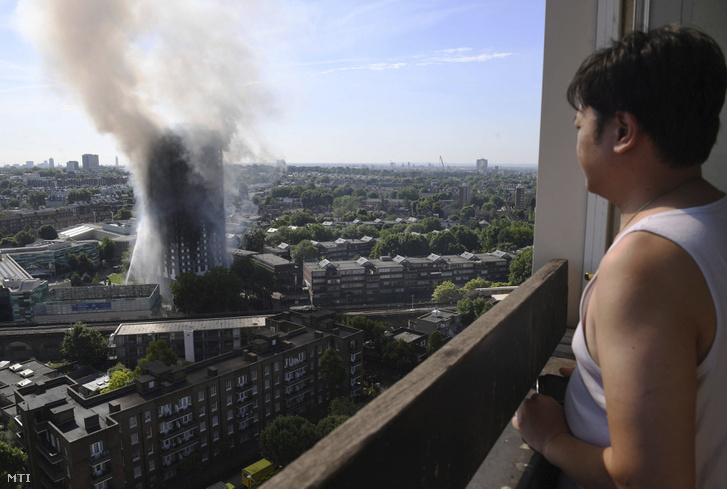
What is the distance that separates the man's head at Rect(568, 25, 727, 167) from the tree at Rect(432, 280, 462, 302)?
1164 cm

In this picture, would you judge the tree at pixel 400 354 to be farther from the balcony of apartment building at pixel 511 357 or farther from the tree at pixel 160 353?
the balcony of apartment building at pixel 511 357

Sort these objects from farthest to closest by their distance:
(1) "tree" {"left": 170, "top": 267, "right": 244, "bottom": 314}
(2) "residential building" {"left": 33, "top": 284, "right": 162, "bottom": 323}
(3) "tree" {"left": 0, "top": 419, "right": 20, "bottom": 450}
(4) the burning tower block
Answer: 1. (4) the burning tower block
2. (1) "tree" {"left": 170, "top": 267, "right": 244, "bottom": 314}
3. (2) "residential building" {"left": 33, "top": 284, "right": 162, "bottom": 323}
4. (3) "tree" {"left": 0, "top": 419, "right": 20, "bottom": 450}

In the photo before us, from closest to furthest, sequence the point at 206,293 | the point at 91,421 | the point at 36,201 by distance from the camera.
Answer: the point at 91,421, the point at 206,293, the point at 36,201

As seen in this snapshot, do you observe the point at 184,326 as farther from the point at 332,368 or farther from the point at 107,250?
the point at 107,250

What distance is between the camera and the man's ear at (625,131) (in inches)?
13.0

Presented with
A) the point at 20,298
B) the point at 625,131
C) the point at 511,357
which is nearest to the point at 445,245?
the point at 20,298

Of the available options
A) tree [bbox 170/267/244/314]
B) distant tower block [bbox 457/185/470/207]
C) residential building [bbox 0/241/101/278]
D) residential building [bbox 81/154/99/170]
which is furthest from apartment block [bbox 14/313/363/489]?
residential building [bbox 81/154/99/170]

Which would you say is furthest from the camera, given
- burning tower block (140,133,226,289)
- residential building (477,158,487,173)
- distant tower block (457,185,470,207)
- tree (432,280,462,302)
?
residential building (477,158,487,173)

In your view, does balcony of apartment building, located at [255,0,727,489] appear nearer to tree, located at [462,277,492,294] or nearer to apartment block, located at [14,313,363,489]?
apartment block, located at [14,313,363,489]

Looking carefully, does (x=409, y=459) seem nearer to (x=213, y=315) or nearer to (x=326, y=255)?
(x=213, y=315)

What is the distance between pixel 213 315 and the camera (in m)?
10.4

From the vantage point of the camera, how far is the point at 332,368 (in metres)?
6.21

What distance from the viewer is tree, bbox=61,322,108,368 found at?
7.93m

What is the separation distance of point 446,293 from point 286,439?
755 centimetres
